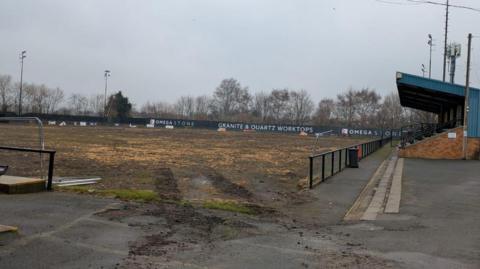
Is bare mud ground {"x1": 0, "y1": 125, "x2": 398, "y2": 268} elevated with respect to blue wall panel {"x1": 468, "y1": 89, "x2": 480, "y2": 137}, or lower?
lower

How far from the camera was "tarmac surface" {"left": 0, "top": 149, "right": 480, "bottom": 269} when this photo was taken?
680 centimetres

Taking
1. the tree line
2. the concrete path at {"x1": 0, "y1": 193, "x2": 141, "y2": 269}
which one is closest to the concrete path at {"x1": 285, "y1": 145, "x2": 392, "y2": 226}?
the concrete path at {"x1": 0, "y1": 193, "x2": 141, "y2": 269}

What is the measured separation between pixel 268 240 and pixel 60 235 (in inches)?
128

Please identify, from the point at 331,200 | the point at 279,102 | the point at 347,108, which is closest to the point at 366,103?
the point at 347,108

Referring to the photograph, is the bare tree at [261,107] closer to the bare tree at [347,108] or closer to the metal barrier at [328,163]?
the bare tree at [347,108]

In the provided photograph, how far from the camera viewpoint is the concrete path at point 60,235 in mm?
6512

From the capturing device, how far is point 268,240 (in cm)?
838

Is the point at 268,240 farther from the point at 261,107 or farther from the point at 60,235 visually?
the point at 261,107

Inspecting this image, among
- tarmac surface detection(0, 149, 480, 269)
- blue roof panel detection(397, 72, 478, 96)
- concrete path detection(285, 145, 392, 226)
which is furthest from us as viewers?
blue roof panel detection(397, 72, 478, 96)

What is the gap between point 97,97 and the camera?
168625 millimetres

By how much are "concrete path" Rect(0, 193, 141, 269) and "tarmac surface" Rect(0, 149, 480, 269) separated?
1 cm

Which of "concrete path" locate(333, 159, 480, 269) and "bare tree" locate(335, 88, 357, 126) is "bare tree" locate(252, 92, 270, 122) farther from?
"concrete path" locate(333, 159, 480, 269)

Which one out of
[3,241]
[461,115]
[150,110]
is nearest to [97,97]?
[150,110]

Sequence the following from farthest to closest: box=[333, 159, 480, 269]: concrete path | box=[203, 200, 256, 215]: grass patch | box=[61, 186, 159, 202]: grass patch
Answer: box=[61, 186, 159, 202]: grass patch < box=[203, 200, 256, 215]: grass patch < box=[333, 159, 480, 269]: concrete path
